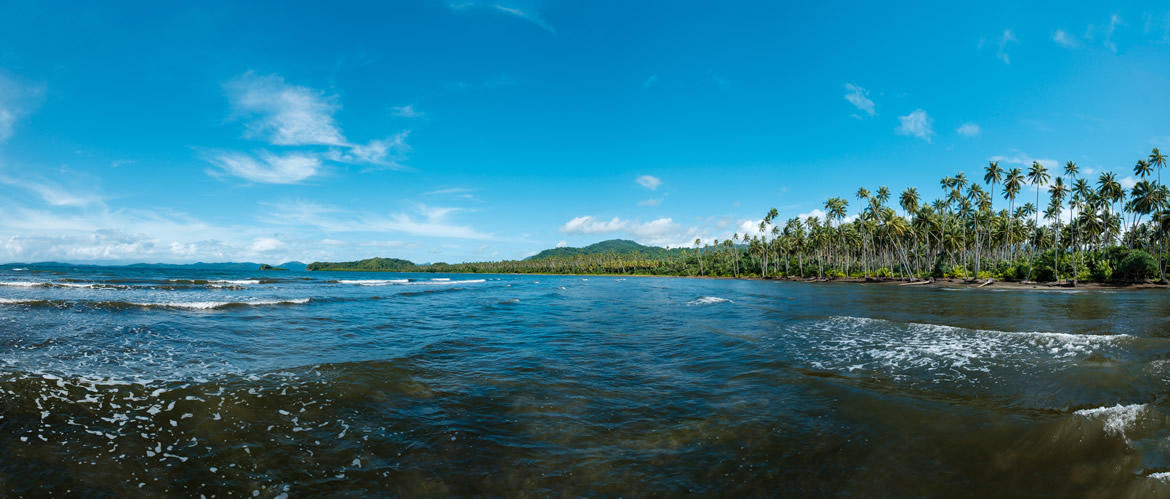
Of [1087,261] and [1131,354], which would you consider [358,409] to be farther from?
[1087,261]

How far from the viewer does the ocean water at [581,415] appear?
16.6 feet

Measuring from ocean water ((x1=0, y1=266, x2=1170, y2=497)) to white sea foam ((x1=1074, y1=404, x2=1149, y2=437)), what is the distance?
0.04 metres

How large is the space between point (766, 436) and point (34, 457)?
9691 mm

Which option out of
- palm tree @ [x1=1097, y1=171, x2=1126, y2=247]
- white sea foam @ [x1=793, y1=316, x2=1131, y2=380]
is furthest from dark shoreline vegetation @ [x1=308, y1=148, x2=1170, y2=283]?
white sea foam @ [x1=793, y1=316, x2=1131, y2=380]

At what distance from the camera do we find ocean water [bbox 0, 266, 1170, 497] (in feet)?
16.6

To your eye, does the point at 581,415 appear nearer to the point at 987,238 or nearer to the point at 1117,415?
the point at 1117,415

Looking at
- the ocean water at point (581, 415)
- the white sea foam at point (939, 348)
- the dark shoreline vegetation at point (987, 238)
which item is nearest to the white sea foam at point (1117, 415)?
the ocean water at point (581, 415)

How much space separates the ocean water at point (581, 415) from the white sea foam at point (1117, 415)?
0.04 metres

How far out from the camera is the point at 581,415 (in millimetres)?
7410

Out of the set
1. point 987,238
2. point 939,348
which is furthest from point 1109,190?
point 939,348

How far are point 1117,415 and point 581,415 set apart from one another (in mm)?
8305

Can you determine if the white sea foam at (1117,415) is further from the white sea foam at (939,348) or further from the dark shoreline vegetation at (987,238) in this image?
the dark shoreline vegetation at (987,238)

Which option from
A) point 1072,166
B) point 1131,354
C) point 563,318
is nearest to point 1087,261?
point 1072,166

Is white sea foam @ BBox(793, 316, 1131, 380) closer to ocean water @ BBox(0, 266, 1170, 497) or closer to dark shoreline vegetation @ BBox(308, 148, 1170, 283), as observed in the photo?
ocean water @ BBox(0, 266, 1170, 497)
